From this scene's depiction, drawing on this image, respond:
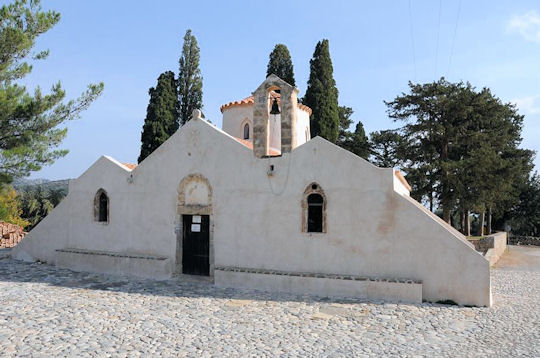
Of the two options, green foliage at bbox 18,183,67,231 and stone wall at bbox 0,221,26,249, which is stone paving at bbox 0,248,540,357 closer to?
stone wall at bbox 0,221,26,249

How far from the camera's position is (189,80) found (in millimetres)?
31609

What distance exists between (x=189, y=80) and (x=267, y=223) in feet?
77.6

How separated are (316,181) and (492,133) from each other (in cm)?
1858

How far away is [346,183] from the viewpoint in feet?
33.2

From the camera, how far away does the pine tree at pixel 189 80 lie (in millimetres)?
30766

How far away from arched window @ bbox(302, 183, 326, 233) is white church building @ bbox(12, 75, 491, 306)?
28mm

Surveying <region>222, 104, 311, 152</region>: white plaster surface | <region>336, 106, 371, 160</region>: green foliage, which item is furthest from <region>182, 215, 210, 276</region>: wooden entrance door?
<region>336, 106, 371, 160</region>: green foliage

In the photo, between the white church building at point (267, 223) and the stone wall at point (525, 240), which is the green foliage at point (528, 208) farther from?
the white church building at point (267, 223)

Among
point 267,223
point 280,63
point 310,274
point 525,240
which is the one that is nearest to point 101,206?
point 267,223

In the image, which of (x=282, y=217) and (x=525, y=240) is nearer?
(x=282, y=217)

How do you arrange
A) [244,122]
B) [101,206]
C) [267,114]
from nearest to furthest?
[267,114] → [101,206] → [244,122]

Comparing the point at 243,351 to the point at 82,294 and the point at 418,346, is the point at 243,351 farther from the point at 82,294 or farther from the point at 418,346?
the point at 82,294

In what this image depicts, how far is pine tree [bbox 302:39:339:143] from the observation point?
23.6m

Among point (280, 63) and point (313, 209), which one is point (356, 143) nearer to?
point (280, 63)
